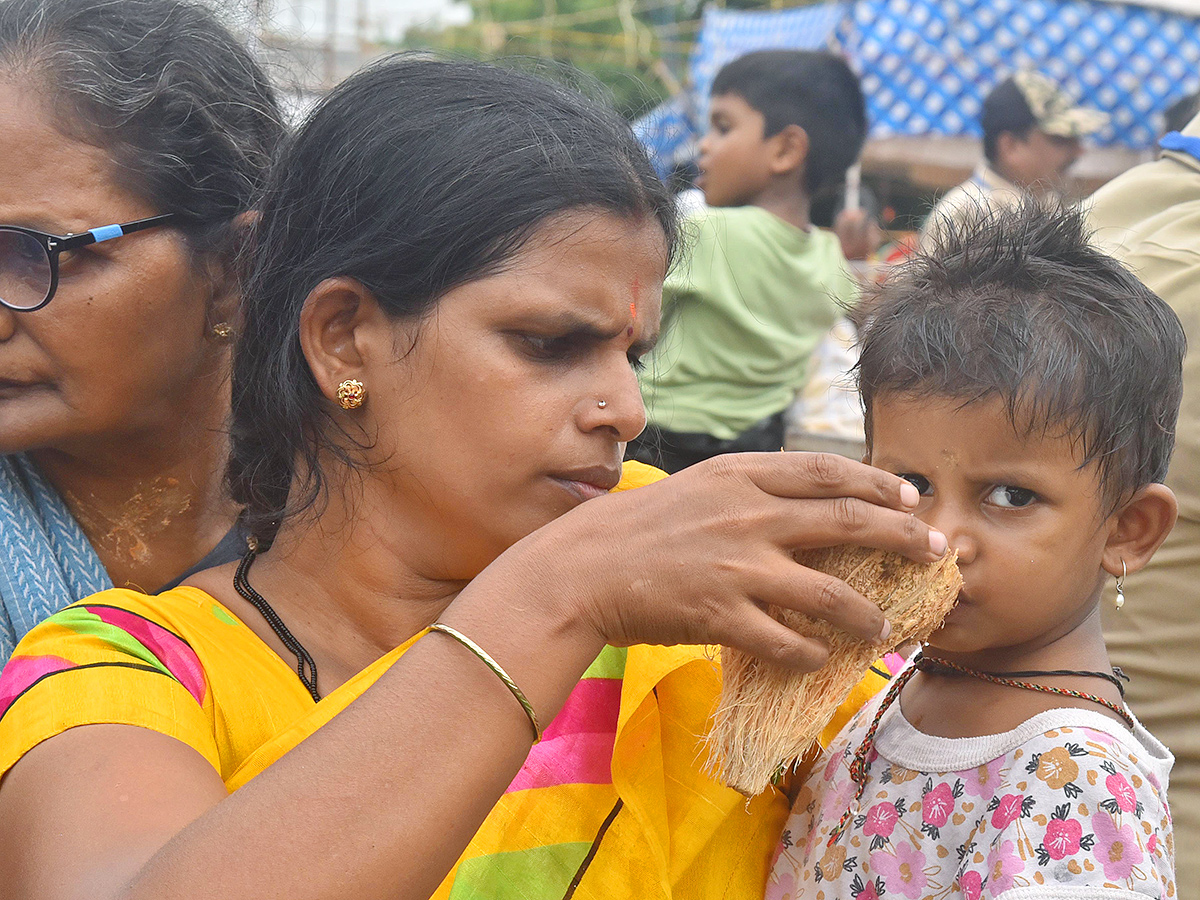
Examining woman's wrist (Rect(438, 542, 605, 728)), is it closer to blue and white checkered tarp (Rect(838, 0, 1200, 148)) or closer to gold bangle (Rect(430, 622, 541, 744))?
gold bangle (Rect(430, 622, 541, 744))

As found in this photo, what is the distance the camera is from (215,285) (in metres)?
2.19

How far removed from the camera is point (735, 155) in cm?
550

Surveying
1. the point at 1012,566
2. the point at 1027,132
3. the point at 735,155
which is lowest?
the point at 1027,132

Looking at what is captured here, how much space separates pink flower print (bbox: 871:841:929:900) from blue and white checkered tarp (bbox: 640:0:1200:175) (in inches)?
364

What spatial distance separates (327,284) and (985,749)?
3.82 feet

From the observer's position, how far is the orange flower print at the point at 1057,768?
4.88ft

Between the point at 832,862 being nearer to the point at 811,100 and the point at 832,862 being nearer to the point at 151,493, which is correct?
the point at 151,493

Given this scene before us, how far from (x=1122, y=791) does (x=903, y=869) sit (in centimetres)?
32

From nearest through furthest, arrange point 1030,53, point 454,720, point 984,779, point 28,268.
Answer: point 454,720 → point 984,779 → point 28,268 → point 1030,53

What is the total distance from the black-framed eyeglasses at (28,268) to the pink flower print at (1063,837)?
5.68 ft

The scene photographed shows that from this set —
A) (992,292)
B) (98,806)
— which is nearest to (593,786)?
(98,806)

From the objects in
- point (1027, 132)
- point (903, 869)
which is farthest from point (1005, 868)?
point (1027, 132)

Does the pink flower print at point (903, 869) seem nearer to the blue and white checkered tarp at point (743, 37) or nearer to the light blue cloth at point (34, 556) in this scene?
the light blue cloth at point (34, 556)

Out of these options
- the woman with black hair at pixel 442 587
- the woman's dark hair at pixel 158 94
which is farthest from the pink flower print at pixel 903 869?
the woman's dark hair at pixel 158 94
